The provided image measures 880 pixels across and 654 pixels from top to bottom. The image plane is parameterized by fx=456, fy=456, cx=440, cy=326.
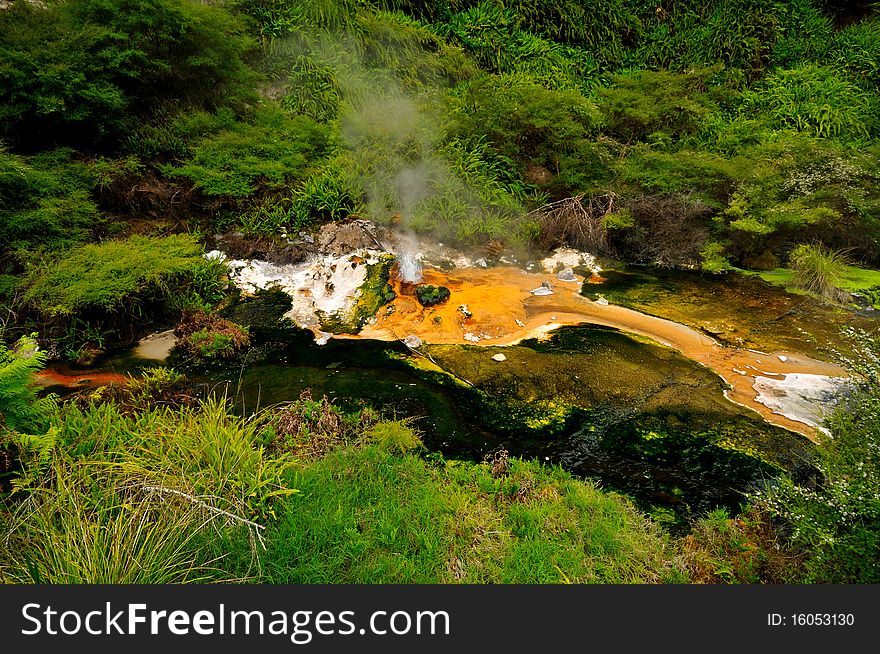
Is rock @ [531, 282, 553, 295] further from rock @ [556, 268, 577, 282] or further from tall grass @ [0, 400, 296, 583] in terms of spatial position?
tall grass @ [0, 400, 296, 583]

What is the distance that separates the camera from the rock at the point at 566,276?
6.64 metres

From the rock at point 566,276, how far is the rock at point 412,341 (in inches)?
105

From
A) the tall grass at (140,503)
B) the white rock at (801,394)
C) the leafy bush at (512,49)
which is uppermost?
the leafy bush at (512,49)

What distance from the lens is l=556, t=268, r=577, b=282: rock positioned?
261 inches

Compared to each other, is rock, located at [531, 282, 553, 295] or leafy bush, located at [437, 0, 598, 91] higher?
leafy bush, located at [437, 0, 598, 91]

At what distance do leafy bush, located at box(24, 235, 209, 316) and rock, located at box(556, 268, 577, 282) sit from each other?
485cm

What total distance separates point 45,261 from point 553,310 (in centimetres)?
582

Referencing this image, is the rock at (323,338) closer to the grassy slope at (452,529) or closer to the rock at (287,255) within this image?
the rock at (287,255)

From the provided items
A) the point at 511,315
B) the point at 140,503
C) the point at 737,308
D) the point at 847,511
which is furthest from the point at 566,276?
the point at 140,503

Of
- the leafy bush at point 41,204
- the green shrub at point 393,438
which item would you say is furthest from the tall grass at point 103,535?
the leafy bush at point 41,204

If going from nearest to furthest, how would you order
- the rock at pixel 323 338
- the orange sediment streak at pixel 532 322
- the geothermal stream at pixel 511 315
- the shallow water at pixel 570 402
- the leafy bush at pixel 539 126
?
1. the shallow water at pixel 570 402
2. the geothermal stream at pixel 511 315
3. the orange sediment streak at pixel 532 322
4. the rock at pixel 323 338
5. the leafy bush at pixel 539 126

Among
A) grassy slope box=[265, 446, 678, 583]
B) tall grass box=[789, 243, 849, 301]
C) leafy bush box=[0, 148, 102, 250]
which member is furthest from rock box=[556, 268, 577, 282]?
leafy bush box=[0, 148, 102, 250]

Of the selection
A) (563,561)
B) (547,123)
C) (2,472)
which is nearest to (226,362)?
(2,472)

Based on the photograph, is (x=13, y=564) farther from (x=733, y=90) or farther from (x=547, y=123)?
(x=733, y=90)
